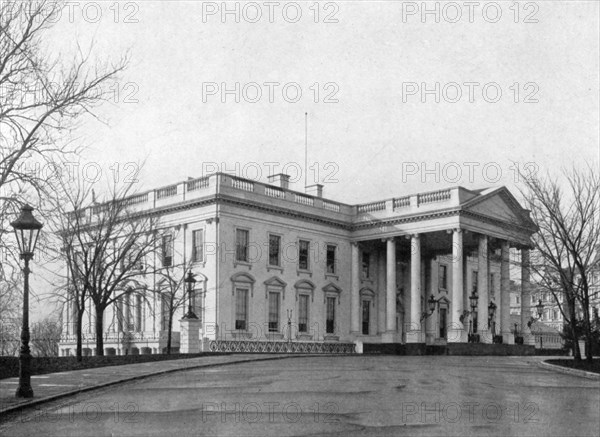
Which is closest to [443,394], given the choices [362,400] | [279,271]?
[362,400]

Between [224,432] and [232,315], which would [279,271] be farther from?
[224,432]

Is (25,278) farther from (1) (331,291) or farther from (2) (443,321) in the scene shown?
(2) (443,321)

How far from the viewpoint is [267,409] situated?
1281 centimetres

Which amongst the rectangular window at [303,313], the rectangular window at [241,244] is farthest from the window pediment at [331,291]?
the rectangular window at [241,244]

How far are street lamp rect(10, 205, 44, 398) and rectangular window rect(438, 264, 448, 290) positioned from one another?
50.4m

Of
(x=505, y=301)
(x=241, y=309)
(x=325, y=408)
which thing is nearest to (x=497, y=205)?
(x=505, y=301)

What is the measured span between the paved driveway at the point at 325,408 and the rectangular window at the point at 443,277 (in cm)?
4348

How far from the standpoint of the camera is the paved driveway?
10.8 m

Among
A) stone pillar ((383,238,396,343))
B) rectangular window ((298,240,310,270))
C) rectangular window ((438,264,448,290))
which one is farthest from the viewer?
rectangular window ((438,264,448,290))

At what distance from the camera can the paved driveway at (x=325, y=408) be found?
1077 centimetres

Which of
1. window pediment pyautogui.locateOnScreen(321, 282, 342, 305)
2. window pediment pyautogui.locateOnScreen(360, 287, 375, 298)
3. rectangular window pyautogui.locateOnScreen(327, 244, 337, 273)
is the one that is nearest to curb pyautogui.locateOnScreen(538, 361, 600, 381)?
window pediment pyautogui.locateOnScreen(321, 282, 342, 305)

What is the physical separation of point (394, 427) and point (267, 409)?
290 cm

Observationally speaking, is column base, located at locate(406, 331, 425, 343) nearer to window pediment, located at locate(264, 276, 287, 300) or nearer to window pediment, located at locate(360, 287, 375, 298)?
window pediment, located at locate(360, 287, 375, 298)

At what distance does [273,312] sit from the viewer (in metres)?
48.9
